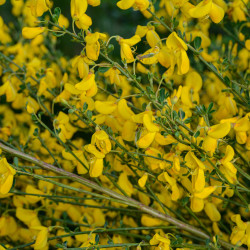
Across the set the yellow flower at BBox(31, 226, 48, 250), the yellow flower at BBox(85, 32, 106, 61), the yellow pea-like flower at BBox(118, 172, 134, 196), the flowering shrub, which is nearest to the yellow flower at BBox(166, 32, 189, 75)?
the flowering shrub

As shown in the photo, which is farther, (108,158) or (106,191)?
(108,158)

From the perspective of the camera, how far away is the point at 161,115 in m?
0.61

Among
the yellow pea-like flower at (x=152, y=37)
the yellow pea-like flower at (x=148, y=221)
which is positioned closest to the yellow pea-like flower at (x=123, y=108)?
the yellow pea-like flower at (x=152, y=37)

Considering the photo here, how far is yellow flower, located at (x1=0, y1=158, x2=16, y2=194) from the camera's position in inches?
25.9

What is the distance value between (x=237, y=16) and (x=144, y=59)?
375 millimetres

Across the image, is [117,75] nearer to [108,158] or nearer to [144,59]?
[144,59]

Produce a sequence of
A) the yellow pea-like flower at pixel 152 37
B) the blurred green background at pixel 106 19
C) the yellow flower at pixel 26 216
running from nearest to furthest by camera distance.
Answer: the yellow pea-like flower at pixel 152 37 → the yellow flower at pixel 26 216 → the blurred green background at pixel 106 19

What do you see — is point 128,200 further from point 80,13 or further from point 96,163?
point 80,13

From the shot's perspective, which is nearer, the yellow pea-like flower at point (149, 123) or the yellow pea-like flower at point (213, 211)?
the yellow pea-like flower at point (149, 123)

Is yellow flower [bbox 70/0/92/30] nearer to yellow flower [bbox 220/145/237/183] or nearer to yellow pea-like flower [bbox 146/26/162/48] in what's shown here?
yellow pea-like flower [bbox 146/26/162/48]

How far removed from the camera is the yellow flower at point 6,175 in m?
0.66

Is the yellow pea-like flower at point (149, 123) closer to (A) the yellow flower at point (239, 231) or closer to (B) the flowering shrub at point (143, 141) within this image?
(B) the flowering shrub at point (143, 141)

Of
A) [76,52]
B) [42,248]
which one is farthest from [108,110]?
[76,52]

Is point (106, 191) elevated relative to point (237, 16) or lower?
lower
